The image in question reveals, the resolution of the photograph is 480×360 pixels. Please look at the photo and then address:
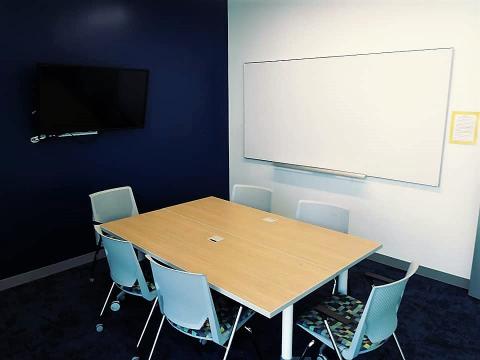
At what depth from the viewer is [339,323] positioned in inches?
89.0

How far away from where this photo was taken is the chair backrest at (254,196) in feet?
12.1

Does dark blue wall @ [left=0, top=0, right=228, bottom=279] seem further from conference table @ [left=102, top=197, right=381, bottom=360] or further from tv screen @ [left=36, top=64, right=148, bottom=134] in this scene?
conference table @ [left=102, top=197, right=381, bottom=360]

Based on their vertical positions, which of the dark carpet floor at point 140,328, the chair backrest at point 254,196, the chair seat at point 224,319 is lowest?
the dark carpet floor at point 140,328

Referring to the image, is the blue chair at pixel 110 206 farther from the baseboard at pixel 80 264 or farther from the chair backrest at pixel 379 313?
the chair backrest at pixel 379 313

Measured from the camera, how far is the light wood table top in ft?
6.69

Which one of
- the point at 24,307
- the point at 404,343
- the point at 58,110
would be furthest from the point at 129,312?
the point at 404,343

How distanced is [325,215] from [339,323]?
3.43 ft

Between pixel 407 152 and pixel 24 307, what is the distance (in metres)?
3.75

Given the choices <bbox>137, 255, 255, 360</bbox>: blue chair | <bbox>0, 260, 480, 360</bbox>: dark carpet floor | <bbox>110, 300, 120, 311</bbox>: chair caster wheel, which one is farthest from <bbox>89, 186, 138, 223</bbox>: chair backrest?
<bbox>137, 255, 255, 360</bbox>: blue chair

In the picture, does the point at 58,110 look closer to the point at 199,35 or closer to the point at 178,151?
the point at 178,151

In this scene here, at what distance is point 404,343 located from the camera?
8.95 feet

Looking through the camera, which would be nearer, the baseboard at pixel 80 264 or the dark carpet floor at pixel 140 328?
the dark carpet floor at pixel 140 328

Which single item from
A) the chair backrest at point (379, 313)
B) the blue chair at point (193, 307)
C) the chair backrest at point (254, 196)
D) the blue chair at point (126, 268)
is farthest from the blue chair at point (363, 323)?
the chair backrest at point (254, 196)

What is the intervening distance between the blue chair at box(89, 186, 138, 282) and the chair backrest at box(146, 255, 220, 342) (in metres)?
1.40
